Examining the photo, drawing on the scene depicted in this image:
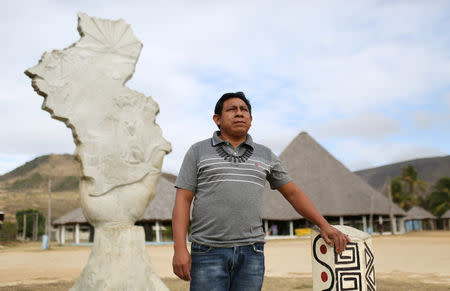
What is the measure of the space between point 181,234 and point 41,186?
2811 inches

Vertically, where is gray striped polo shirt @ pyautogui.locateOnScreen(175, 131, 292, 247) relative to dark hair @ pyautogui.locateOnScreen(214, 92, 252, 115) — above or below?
below

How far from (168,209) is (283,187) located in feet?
76.3

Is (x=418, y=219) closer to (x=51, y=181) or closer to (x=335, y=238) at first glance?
(x=335, y=238)

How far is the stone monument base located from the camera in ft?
7.85

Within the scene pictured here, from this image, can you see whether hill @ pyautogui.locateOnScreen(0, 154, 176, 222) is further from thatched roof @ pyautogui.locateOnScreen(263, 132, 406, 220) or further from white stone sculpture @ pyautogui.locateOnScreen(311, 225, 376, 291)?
white stone sculpture @ pyautogui.locateOnScreen(311, 225, 376, 291)

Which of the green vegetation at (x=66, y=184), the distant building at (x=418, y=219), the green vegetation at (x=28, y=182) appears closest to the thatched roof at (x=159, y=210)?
the distant building at (x=418, y=219)

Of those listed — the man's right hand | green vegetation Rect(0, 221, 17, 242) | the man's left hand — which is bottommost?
green vegetation Rect(0, 221, 17, 242)

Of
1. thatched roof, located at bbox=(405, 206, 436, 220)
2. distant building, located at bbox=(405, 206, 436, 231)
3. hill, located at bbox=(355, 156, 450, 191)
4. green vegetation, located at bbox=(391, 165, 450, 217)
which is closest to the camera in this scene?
thatched roof, located at bbox=(405, 206, 436, 220)

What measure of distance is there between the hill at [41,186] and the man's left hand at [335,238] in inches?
1575

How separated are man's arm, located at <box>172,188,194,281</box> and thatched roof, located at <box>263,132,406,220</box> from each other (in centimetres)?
2382

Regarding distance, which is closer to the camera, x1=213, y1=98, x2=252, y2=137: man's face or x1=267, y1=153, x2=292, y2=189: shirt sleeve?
x1=213, y1=98, x2=252, y2=137: man's face

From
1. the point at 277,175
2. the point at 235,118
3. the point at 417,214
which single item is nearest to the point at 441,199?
the point at 417,214

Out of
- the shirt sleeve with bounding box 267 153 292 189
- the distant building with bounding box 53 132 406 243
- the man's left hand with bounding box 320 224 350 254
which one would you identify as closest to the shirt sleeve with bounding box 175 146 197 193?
the shirt sleeve with bounding box 267 153 292 189

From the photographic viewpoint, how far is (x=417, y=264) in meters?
9.44
